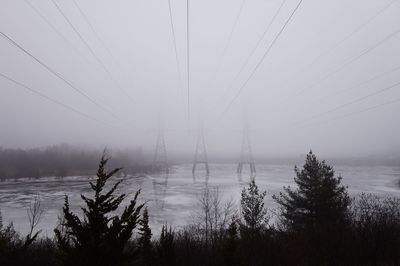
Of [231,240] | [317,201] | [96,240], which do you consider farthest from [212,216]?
[96,240]

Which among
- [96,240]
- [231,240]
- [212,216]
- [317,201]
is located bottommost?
[212,216]

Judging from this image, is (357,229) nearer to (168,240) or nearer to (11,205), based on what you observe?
(168,240)

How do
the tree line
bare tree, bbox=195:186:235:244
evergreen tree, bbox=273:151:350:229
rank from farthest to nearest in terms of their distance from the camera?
bare tree, bbox=195:186:235:244 < evergreen tree, bbox=273:151:350:229 < the tree line

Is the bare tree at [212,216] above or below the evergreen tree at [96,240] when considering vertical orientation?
below

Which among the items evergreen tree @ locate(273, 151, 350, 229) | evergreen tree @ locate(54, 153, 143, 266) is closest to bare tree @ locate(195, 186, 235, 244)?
evergreen tree @ locate(273, 151, 350, 229)

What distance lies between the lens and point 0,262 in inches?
386

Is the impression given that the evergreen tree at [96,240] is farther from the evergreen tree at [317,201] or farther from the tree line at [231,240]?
the evergreen tree at [317,201]

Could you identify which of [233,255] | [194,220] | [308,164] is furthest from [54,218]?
[233,255]

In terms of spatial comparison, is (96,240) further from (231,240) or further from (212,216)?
(212,216)

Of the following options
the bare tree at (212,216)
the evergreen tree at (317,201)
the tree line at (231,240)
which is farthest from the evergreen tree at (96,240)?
the bare tree at (212,216)

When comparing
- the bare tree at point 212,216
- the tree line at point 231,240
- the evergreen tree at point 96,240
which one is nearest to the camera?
the evergreen tree at point 96,240

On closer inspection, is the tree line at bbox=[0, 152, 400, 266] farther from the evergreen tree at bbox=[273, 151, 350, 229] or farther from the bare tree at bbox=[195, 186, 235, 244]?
the bare tree at bbox=[195, 186, 235, 244]

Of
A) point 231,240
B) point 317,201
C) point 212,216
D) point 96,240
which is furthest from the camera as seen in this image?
point 212,216

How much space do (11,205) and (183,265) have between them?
136 feet
